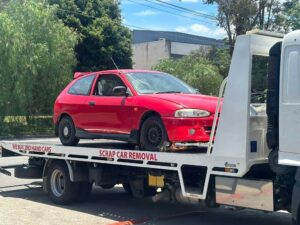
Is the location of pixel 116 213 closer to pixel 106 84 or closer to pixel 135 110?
pixel 135 110

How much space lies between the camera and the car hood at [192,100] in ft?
26.3

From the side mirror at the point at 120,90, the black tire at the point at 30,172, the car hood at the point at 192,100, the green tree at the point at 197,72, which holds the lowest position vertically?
the black tire at the point at 30,172

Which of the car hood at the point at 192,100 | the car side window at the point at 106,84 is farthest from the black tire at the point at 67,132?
the car hood at the point at 192,100

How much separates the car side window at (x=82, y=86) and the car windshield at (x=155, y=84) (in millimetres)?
1019

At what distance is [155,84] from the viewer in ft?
30.3

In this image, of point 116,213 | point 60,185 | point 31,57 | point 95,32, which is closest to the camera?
point 116,213

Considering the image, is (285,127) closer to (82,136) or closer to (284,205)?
(284,205)

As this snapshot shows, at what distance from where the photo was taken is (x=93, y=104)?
9695 millimetres

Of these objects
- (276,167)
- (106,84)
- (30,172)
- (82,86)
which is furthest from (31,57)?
(276,167)

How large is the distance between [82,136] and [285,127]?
4.73 m

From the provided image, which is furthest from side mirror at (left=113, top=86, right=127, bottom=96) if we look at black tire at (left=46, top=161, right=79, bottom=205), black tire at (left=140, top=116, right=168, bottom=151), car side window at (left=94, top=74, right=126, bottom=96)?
black tire at (left=46, top=161, right=79, bottom=205)

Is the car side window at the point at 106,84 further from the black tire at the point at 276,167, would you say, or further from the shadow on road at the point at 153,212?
the black tire at the point at 276,167

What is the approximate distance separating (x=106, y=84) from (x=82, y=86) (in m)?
0.72

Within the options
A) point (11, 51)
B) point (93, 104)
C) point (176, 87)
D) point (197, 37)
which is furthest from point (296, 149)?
point (197, 37)
